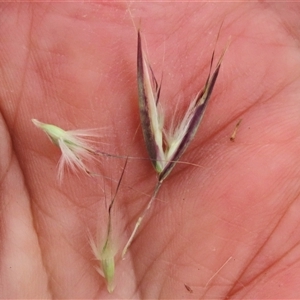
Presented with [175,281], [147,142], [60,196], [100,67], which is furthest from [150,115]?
[175,281]

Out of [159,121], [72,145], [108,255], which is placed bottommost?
[108,255]

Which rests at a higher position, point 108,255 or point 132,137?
point 132,137

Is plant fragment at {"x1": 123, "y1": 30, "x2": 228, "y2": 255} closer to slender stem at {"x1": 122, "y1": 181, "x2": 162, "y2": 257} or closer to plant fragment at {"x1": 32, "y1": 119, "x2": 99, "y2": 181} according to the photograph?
slender stem at {"x1": 122, "y1": 181, "x2": 162, "y2": 257}

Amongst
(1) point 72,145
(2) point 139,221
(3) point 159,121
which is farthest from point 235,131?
(1) point 72,145

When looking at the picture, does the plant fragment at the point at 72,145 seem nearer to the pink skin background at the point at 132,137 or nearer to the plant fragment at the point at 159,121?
the pink skin background at the point at 132,137

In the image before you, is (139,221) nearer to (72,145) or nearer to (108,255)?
(108,255)

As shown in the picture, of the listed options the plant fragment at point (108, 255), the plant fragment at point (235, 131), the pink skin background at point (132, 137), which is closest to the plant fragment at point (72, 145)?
the pink skin background at point (132, 137)
